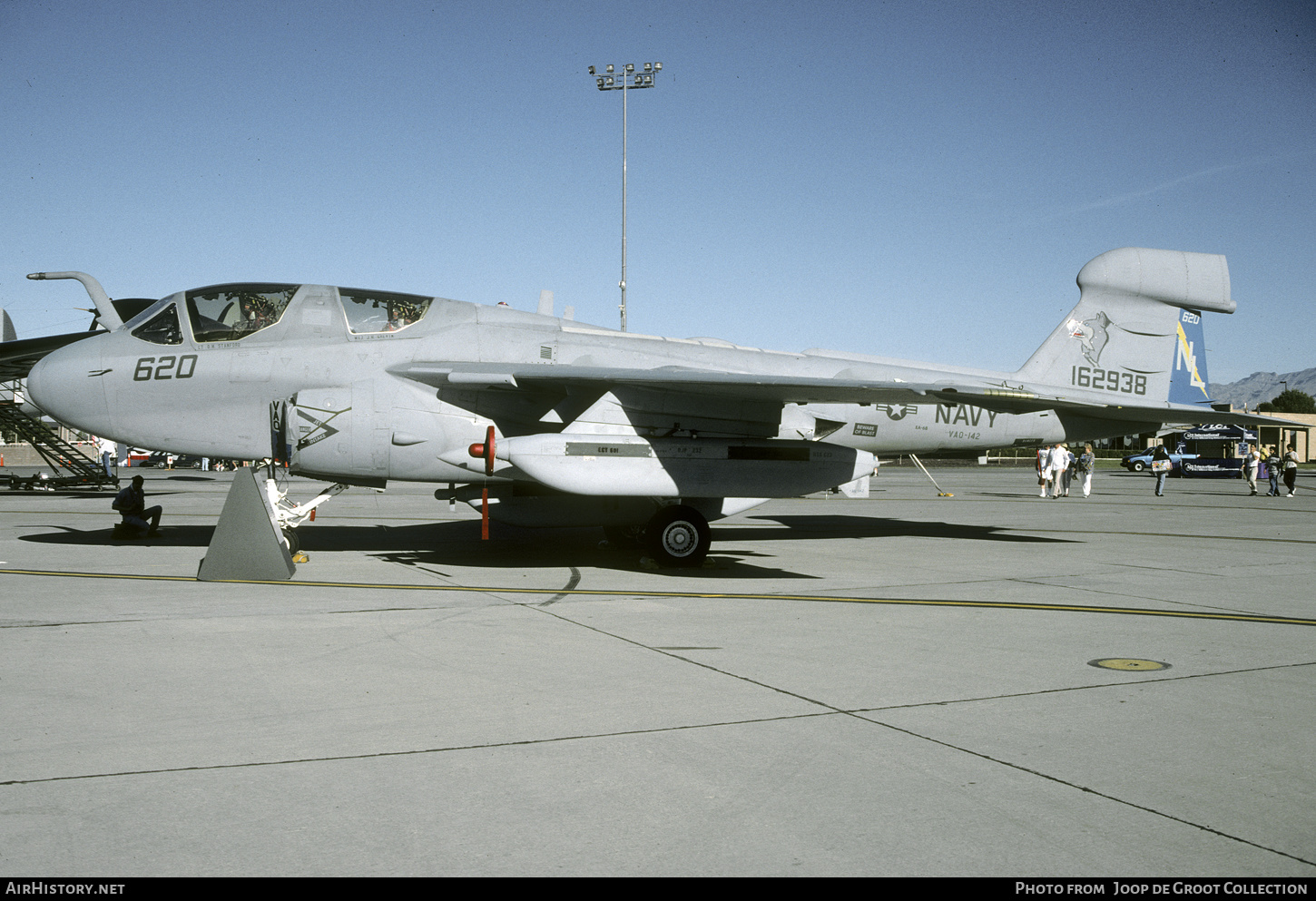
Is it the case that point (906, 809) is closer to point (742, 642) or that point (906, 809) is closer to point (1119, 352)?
point (742, 642)

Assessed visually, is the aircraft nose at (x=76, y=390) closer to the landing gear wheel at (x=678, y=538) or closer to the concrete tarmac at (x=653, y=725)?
the concrete tarmac at (x=653, y=725)

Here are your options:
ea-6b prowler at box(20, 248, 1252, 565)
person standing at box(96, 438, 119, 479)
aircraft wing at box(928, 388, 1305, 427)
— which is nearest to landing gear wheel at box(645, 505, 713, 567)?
ea-6b prowler at box(20, 248, 1252, 565)

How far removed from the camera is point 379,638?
6.95 metres

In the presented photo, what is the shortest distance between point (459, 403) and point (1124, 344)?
11180 millimetres

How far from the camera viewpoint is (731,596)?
9.47 metres

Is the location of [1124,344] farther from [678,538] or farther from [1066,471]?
[1066,471]

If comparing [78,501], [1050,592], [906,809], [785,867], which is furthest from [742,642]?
[78,501]

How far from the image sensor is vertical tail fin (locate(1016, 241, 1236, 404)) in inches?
619

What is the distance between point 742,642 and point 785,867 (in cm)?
383

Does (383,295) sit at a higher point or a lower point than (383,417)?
higher

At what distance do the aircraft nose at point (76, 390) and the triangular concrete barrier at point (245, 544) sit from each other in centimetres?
267

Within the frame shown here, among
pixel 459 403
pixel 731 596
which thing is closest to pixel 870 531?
pixel 731 596

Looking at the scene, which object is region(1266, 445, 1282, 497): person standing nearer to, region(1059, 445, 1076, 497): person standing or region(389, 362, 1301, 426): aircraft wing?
region(1059, 445, 1076, 497): person standing

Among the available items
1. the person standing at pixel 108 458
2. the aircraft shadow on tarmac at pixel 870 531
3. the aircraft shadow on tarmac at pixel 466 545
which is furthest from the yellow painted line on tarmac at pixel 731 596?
the person standing at pixel 108 458
